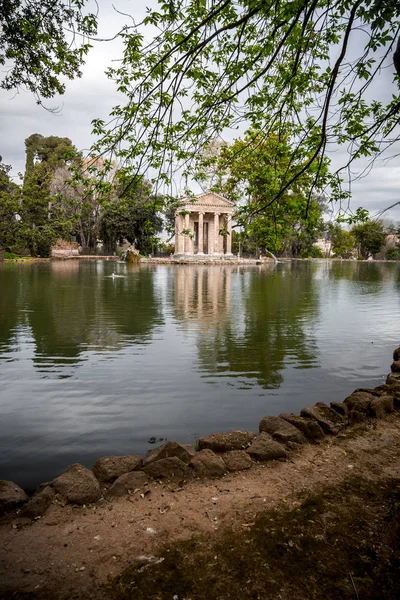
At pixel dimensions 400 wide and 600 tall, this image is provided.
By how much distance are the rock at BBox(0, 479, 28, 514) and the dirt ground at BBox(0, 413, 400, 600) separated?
133 millimetres

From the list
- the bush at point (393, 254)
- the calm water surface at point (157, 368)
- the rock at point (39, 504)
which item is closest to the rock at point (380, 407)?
the calm water surface at point (157, 368)

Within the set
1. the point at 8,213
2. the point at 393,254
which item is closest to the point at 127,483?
the point at 8,213

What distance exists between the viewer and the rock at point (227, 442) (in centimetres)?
439

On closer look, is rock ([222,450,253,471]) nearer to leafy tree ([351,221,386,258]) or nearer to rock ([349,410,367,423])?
A: rock ([349,410,367,423])

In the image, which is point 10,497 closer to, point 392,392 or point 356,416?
point 356,416

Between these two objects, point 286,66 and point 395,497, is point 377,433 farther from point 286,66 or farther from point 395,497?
point 286,66

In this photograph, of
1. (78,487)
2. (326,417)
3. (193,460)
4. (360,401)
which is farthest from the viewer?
(360,401)

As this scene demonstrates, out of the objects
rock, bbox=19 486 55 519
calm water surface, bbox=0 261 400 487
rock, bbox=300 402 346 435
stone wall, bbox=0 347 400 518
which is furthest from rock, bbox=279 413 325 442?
rock, bbox=19 486 55 519

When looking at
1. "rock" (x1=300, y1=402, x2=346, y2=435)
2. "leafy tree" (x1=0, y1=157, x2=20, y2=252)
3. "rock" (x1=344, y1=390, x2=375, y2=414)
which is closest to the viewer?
"rock" (x1=300, y1=402, x2=346, y2=435)

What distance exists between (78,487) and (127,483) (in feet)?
1.54

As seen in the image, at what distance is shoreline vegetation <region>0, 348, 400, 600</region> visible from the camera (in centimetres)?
259

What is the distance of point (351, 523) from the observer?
→ 10.3 ft

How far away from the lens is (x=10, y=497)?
3.45 metres

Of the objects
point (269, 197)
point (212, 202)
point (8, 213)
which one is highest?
point (212, 202)
